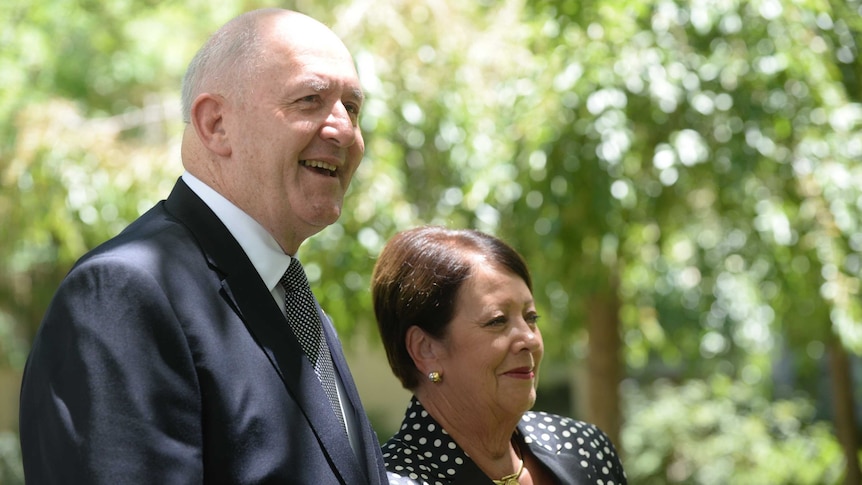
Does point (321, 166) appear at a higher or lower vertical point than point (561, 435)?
higher

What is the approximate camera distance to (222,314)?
180cm

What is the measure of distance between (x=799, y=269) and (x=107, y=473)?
4.19m

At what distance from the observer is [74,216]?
19.1ft

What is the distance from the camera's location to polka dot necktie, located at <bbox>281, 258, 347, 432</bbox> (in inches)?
78.0

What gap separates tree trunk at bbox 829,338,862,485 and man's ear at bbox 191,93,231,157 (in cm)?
624

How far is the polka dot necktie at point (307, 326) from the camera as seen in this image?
198cm

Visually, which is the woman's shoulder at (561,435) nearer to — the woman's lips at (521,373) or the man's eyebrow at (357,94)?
the woman's lips at (521,373)

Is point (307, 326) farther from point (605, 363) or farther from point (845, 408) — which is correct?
point (845, 408)

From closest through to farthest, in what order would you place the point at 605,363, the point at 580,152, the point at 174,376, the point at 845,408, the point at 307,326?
the point at 174,376
the point at 307,326
the point at 580,152
the point at 605,363
the point at 845,408

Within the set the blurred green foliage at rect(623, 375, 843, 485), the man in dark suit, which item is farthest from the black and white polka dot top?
the blurred green foliage at rect(623, 375, 843, 485)

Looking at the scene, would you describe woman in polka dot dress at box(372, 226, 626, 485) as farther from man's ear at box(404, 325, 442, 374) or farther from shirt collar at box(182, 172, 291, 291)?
shirt collar at box(182, 172, 291, 291)

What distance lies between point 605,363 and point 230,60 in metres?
4.84

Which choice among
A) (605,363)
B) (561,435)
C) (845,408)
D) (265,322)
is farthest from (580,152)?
(845,408)

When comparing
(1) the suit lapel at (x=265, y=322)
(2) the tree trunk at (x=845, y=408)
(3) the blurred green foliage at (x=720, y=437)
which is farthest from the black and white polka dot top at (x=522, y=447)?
(3) the blurred green foliage at (x=720, y=437)
